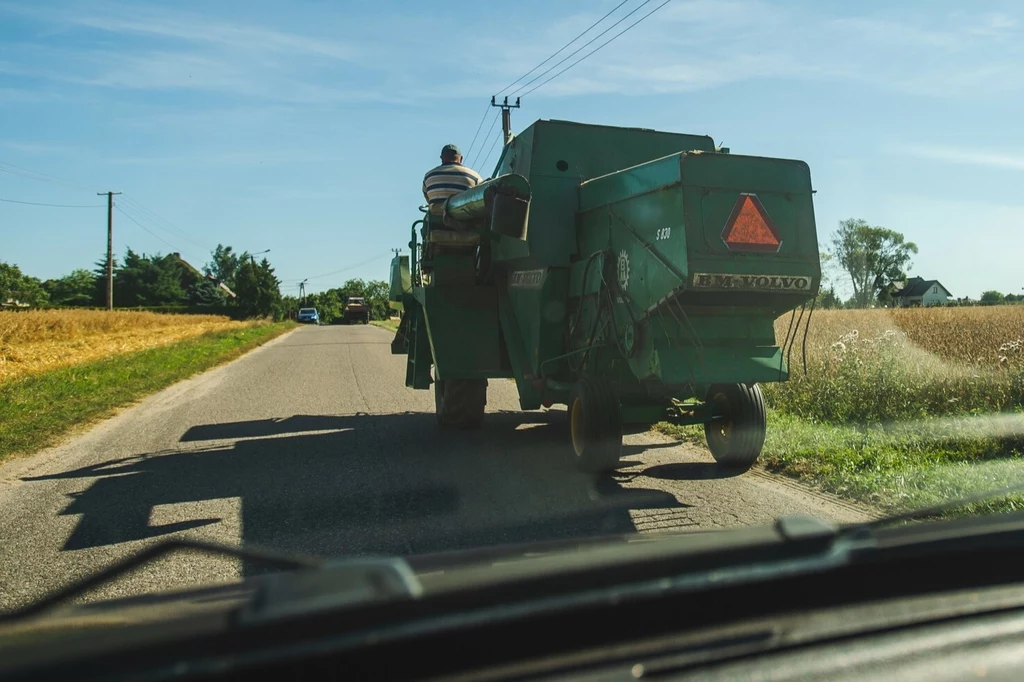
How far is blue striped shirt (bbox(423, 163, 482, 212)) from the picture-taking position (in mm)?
8500

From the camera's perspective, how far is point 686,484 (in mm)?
6266

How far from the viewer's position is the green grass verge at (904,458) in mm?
5672

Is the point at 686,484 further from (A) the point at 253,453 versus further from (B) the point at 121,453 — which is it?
(B) the point at 121,453

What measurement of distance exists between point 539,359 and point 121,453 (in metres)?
4.08

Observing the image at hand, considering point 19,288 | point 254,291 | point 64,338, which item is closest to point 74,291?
point 19,288

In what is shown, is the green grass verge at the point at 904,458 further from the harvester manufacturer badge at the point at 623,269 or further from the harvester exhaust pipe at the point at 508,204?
the harvester exhaust pipe at the point at 508,204

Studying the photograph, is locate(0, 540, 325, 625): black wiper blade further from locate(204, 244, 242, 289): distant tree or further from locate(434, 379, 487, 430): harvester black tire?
locate(204, 244, 242, 289): distant tree

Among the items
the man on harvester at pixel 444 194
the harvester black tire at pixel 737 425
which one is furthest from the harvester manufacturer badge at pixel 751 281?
the man on harvester at pixel 444 194

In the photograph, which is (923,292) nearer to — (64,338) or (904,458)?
(64,338)

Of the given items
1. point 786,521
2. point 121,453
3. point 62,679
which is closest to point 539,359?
point 121,453

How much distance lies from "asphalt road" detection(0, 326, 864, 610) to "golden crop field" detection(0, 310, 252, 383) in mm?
10736

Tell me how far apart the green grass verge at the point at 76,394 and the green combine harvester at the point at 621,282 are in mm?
4393

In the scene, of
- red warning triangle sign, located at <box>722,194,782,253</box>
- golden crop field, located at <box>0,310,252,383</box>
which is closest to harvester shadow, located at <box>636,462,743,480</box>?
red warning triangle sign, located at <box>722,194,782,253</box>

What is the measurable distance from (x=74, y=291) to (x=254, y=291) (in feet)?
101
